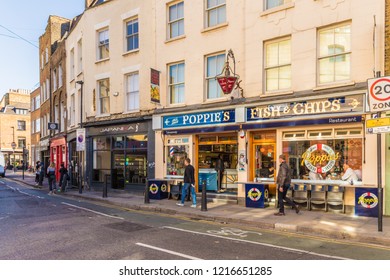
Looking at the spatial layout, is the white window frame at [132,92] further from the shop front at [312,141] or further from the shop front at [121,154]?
the shop front at [312,141]

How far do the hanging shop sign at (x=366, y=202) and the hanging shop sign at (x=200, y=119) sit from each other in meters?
5.25

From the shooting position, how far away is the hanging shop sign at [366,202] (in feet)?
31.7

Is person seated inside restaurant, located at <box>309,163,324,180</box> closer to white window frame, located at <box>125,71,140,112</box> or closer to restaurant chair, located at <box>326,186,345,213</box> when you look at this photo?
restaurant chair, located at <box>326,186,345,213</box>

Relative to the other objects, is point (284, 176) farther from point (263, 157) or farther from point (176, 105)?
point (176, 105)

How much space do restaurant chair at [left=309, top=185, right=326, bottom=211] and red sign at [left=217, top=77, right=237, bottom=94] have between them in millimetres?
4752

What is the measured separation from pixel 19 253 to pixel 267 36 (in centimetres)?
1059

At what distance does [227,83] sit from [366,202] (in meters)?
6.34

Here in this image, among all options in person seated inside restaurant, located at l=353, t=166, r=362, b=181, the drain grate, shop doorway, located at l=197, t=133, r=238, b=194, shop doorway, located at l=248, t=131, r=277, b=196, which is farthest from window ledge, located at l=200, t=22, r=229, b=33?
the drain grate

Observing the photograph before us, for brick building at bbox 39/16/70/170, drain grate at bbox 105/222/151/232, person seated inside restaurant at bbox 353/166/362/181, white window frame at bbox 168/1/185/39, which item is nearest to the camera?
drain grate at bbox 105/222/151/232

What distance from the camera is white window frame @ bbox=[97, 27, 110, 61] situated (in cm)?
1933

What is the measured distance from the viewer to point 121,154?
60.0ft

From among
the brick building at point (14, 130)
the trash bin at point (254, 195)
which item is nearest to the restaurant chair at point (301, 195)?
the trash bin at point (254, 195)

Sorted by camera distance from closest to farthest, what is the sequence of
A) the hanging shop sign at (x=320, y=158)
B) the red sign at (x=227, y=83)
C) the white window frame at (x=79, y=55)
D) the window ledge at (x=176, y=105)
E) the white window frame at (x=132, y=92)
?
the hanging shop sign at (x=320, y=158) → the red sign at (x=227, y=83) → the window ledge at (x=176, y=105) → the white window frame at (x=132, y=92) → the white window frame at (x=79, y=55)
